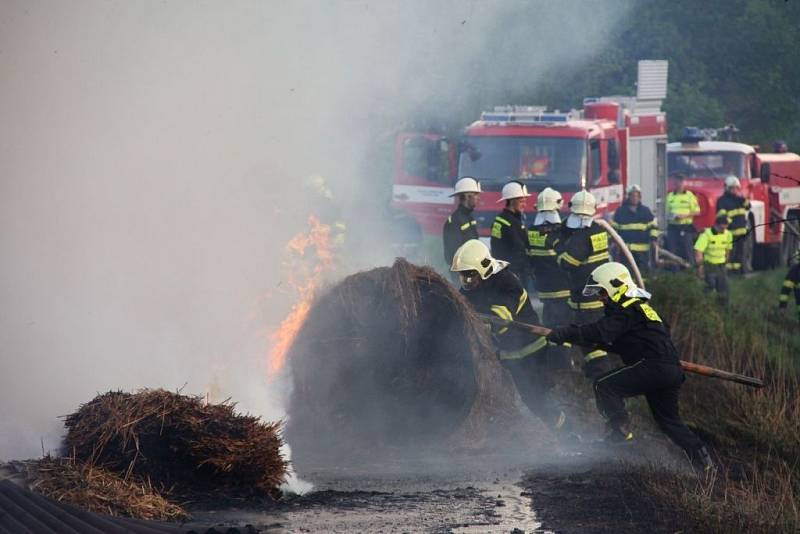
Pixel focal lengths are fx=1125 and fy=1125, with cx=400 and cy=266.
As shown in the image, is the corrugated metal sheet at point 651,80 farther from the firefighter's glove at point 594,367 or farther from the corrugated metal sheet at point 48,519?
the corrugated metal sheet at point 48,519

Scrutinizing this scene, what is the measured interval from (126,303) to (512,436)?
3240 mm

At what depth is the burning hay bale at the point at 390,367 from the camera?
8766 millimetres

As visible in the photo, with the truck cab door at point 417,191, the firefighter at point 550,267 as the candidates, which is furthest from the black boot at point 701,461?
the truck cab door at point 417,191

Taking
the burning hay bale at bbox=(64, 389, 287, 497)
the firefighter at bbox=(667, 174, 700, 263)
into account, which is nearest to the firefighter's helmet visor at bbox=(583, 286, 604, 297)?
the burning hay bale at bbox=(64, 389, 287, 497)

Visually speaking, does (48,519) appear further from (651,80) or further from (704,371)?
(651,80)

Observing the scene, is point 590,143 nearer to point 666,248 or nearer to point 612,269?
point 666,248

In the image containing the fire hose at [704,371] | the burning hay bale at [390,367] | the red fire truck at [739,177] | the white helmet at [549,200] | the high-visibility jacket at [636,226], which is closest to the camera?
the fire hose at [704,371]

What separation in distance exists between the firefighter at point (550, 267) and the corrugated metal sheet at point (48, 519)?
6.25 meters

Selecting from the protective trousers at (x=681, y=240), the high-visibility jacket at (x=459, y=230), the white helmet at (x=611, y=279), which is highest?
the protective trousers at (x=681, y=240)

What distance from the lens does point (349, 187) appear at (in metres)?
20.8

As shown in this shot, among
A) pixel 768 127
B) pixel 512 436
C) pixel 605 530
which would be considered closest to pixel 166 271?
pixel 512 436

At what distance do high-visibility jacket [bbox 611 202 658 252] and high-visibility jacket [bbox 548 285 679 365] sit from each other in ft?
26.3

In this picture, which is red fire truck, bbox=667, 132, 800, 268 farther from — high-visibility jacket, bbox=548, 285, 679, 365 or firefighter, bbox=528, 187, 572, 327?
high-visibility jacket, bbox=548, 285, 679, 365

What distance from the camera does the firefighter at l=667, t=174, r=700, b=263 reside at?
61.7ft
